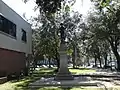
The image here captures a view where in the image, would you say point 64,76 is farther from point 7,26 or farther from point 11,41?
point 7,26

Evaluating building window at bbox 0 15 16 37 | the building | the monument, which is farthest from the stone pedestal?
building window at bbox 0 15 16 37

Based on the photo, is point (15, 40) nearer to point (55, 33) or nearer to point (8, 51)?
point (8, 51)

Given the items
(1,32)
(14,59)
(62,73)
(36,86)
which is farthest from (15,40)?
(36,86)

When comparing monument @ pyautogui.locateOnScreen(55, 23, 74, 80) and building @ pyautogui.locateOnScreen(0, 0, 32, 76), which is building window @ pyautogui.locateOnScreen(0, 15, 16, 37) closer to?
building @ pyautogui.locateOnScreen(0, 0, 32, 76)

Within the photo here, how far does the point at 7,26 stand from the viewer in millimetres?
32781

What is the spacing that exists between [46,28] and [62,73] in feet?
84.9

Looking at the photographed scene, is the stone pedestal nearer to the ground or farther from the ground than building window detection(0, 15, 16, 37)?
nearer to the ground

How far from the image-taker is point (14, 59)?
3619 centimetres

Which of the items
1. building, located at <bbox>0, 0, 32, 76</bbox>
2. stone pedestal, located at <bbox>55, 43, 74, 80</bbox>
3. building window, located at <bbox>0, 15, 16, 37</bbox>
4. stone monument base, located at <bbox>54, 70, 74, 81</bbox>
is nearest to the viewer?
stone monument base, located at <bbox>54, 70, 74, 81</bbox>

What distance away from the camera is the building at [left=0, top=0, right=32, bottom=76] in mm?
30398

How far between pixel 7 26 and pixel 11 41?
→ 190cm

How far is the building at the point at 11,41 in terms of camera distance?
30.4 metres

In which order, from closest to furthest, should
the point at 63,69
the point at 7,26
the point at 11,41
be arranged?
1. the point at 63,69
2. the point at 7,26
3. the point at 11,41

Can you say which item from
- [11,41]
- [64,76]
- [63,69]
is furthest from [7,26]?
[64,76]
